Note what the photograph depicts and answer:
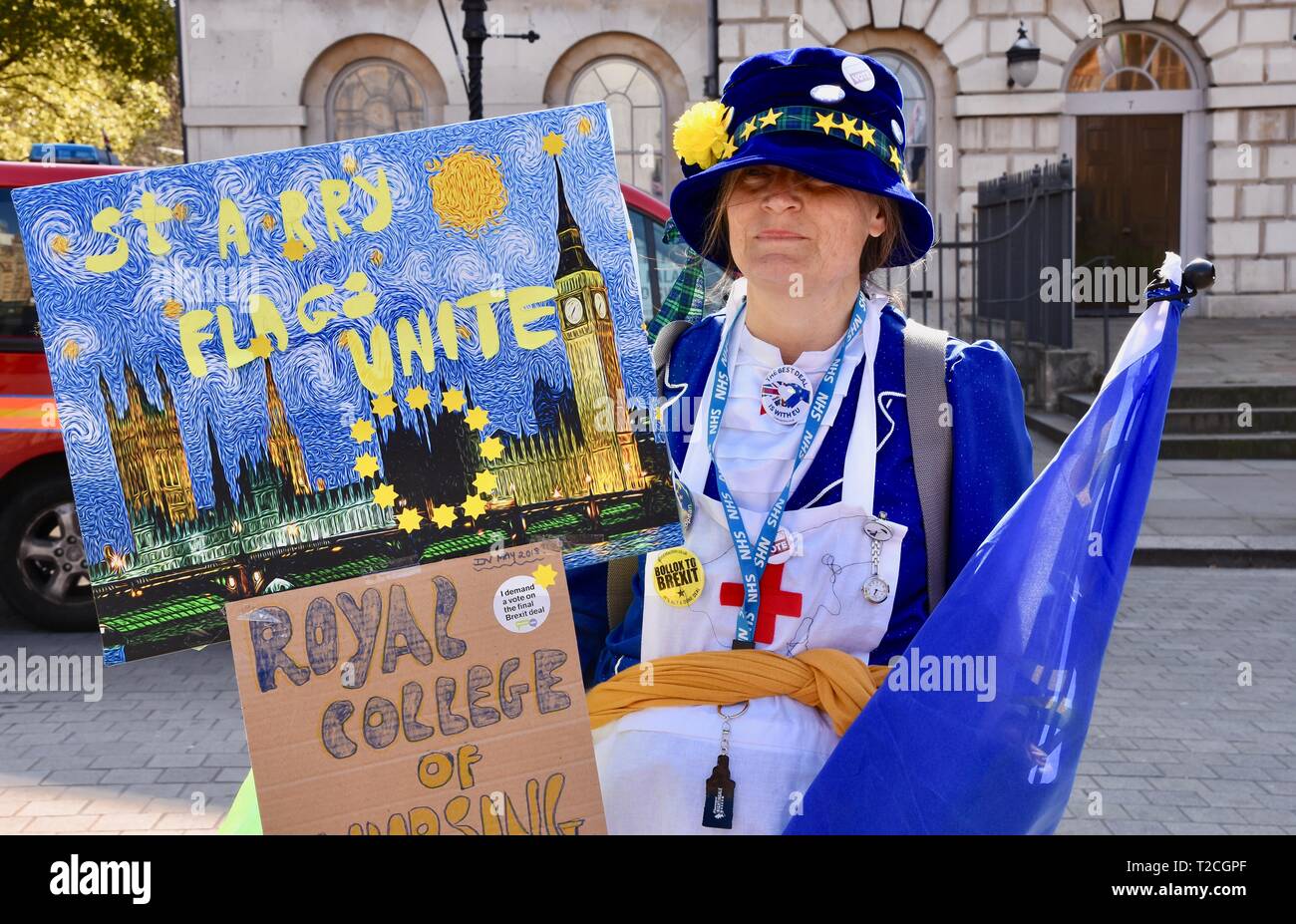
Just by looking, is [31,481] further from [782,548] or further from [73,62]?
[73,62]

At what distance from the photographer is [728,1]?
19.5 metres

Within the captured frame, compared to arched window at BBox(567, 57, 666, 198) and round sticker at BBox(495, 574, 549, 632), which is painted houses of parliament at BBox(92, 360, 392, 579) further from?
arched window at BBox(567, 57, 666, 198)

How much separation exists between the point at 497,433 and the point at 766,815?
693 mm

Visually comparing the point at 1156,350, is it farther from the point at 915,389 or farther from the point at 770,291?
the point at 770,291

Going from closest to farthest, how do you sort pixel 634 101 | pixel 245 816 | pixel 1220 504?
1. pixel 245 816
2. pixel 1220 504
3. pixel 634 101

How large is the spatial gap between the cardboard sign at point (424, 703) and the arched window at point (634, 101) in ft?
61.5

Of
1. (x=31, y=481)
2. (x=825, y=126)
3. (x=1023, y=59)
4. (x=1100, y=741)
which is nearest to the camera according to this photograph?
(x=825, y=126)

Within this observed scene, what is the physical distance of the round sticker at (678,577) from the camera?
2.10 metres

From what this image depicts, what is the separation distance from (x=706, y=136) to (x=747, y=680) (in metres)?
0.93

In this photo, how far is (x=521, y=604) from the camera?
1.81m

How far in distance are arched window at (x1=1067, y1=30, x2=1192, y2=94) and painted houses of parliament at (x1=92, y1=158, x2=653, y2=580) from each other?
1992 centimetres

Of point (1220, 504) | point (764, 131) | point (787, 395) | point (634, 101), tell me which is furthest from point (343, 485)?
point (634, 101)

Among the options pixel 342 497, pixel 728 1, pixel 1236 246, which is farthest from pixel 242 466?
pixel 1236 246

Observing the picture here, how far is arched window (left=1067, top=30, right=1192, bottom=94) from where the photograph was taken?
65.0ft
